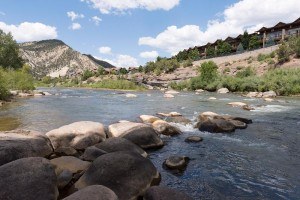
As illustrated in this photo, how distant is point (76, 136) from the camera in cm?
1288

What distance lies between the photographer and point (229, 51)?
9862 centimetres

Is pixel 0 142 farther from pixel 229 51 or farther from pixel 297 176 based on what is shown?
pixel 229 51

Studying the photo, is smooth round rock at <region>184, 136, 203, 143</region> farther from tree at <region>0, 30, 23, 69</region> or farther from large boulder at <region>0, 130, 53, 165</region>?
tree at <region>0, 30, 23, 69</region>

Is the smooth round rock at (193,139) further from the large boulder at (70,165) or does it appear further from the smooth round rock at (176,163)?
the large boulder at (70,165)

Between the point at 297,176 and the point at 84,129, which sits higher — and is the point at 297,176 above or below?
below

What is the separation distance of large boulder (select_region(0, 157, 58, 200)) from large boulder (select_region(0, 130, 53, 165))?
2.21 m

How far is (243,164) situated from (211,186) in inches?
→ 101

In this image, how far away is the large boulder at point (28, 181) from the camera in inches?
275

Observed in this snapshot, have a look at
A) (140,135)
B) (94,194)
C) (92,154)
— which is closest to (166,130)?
(140,135)

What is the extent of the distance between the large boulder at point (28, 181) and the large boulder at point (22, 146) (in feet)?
7.24

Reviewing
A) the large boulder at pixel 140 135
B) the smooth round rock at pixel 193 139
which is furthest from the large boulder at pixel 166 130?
the large boulder at pixel 140 135

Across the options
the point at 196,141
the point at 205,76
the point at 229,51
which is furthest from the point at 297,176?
the point at 229,51

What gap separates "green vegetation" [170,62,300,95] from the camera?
46.8m

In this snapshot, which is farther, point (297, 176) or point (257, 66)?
point (257, 66)
